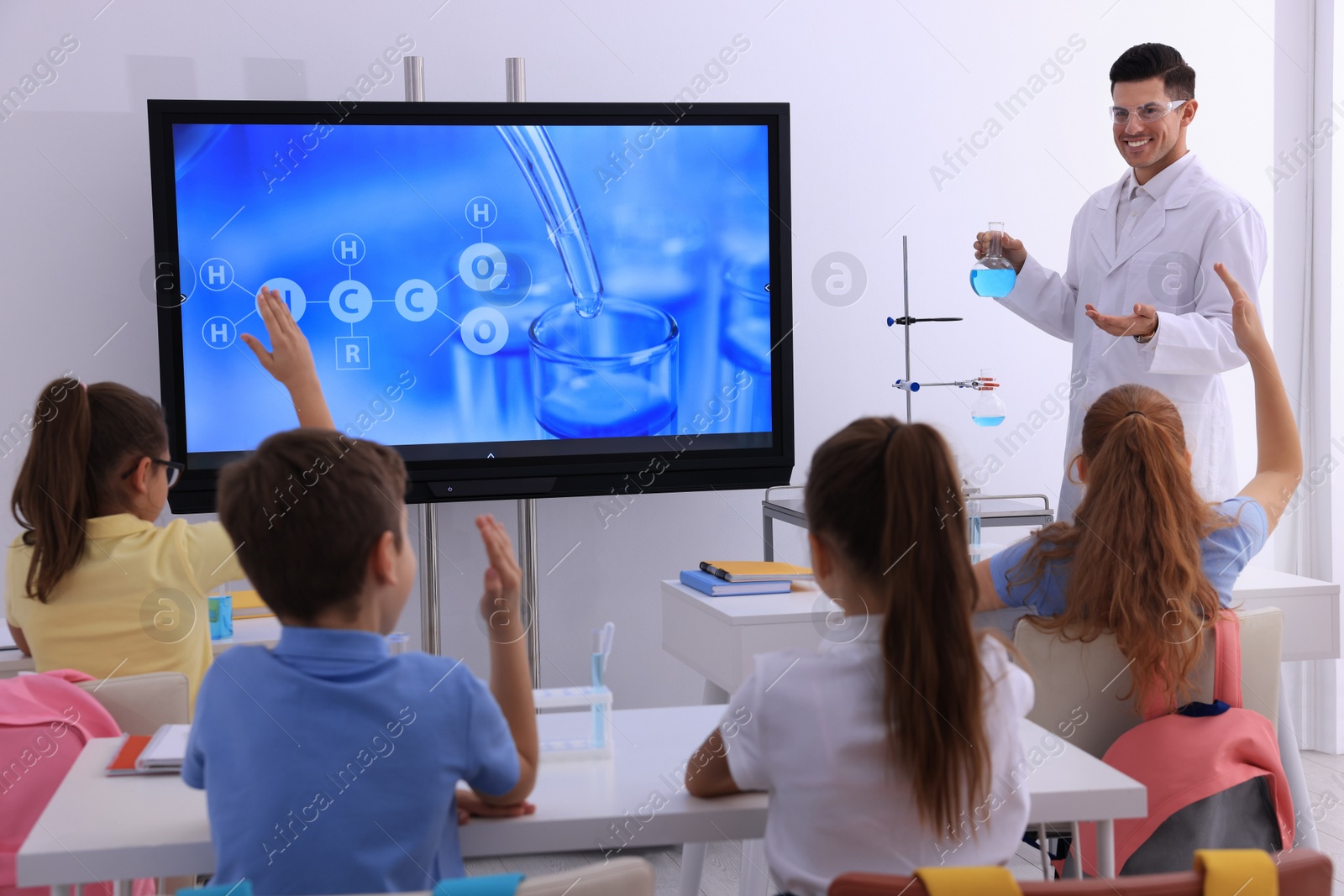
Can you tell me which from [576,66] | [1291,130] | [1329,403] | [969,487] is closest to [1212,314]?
[969,487]

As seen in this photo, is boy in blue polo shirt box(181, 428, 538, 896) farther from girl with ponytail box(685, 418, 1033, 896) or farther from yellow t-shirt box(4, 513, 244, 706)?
yellow t-shirt box(4, 513, 244, 706)

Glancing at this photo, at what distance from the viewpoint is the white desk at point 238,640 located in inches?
94.0

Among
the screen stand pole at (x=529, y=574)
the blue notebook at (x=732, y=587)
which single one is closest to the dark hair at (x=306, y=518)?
the blue notebook at (x=732, y=587)

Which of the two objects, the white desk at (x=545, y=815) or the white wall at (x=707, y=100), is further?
the white wall at (x=707, y=100)

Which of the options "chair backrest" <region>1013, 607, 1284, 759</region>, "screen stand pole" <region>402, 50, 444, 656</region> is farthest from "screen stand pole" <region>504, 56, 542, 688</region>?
"chair backrest" <region>1013, 607, 1284, 759</region>

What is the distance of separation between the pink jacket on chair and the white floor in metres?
1.59

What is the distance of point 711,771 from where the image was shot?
1.45 m

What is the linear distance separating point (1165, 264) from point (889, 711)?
2.29m

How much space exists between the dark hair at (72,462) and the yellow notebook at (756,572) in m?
1.25

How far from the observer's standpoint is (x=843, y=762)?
135 centimetres

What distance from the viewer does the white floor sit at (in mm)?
3049

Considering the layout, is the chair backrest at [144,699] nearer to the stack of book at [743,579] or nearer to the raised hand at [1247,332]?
the stack of book at [743,579]

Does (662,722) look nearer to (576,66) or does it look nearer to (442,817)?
(442,817)

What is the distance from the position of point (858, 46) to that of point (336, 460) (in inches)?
124
